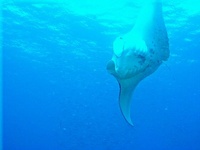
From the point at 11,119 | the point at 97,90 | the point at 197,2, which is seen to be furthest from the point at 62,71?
the point at 11,119

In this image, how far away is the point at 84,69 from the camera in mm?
29562

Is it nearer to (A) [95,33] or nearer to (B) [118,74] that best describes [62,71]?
(A) [95,33]

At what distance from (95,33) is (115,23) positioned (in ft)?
9.62

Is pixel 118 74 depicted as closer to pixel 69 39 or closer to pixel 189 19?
pixel 189 19

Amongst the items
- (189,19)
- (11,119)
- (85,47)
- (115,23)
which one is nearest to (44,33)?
(85,47)

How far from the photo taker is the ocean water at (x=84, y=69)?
1578cm

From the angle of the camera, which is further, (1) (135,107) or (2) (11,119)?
(2) (11,119)

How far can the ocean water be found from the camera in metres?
15.8

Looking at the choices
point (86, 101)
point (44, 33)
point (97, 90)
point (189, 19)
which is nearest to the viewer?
point (189, 19)

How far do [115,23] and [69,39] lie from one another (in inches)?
226

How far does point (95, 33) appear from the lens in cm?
1894

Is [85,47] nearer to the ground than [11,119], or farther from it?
farther from it

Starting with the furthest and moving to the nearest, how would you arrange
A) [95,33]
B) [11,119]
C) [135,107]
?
1. [11,119]
2. [135,107]
3. [95,33]

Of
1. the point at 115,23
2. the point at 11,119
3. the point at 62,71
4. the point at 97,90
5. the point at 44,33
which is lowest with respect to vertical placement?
the point at 11,119
